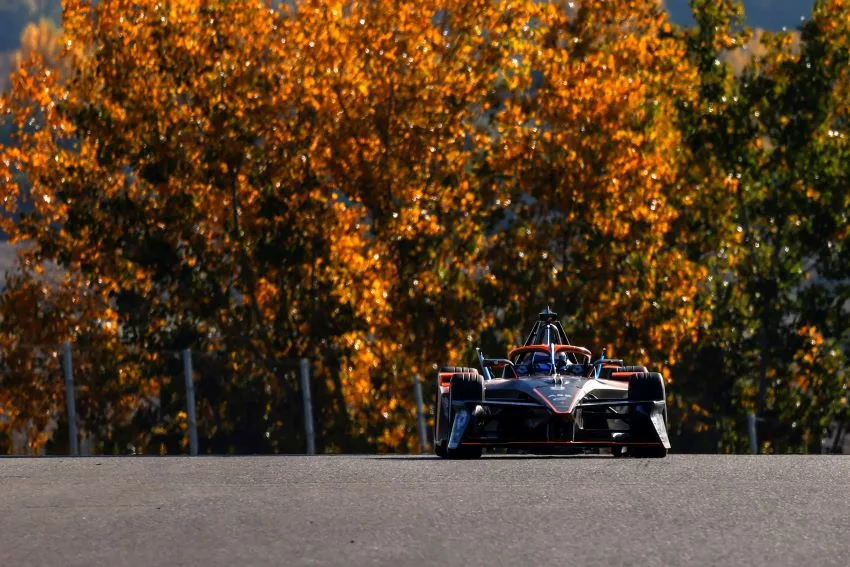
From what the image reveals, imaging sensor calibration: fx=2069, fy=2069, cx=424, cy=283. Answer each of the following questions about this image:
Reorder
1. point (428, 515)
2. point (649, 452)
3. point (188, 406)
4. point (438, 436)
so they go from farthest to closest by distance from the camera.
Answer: point (188, 406) < point (438, 436) < point (649, 452) < point (428, 515)

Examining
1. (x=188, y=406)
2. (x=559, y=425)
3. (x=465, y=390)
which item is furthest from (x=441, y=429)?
(x=188, y=406)

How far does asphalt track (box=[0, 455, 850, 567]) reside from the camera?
9.08 meters

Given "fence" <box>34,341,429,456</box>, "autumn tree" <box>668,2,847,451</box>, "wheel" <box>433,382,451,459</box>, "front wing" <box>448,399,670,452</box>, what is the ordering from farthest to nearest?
"autumn tree" <box>668,2,847,451</box> → "fence" <box>34,341,429,456</box> → "wheel" <box>433,382,451,459</box> → "front wing" <box>448,399,670,452</box>

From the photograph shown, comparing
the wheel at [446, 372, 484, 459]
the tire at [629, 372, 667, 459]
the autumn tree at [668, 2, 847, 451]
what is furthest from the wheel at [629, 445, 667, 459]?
the autumn tree at [668, 2, 847, 451]

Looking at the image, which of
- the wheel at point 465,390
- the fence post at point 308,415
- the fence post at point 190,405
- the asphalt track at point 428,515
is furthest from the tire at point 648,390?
the fence post at point 308,415

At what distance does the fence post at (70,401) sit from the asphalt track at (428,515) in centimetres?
863

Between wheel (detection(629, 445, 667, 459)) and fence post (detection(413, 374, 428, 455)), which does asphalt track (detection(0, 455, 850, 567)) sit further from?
fence post (detection(413, 374, 428, 455))

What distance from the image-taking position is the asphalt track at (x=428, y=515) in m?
9.08

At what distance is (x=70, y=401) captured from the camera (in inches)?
989

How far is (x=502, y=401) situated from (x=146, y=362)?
56.9 ft

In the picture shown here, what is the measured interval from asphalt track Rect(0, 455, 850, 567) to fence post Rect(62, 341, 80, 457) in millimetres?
8628

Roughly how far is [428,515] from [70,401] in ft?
48.5

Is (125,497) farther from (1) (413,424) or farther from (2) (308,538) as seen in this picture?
(1) (413,424)

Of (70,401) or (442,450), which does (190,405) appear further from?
(442,450)
